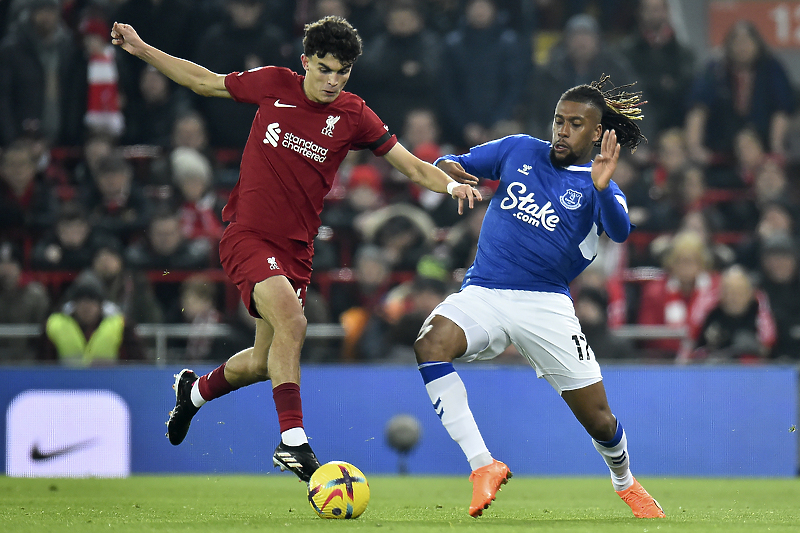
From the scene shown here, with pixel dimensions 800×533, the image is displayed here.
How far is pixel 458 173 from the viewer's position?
19.6ft

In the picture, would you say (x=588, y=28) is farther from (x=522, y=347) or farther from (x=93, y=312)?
(x=522, y=347)

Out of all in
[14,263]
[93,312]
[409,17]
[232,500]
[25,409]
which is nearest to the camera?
[232,500]

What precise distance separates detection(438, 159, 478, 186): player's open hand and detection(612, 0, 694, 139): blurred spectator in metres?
7.66

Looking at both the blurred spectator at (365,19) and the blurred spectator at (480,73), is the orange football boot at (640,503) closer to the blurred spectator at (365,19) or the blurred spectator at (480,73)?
the blurred spectator at (480,73)

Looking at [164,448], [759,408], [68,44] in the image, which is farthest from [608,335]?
[68,44]

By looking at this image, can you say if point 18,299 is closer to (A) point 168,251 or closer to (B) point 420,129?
(A) point 168,251

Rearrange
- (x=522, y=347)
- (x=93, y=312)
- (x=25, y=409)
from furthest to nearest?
(x=93, y=312), (x=25, y=409), (x=522, y=347)

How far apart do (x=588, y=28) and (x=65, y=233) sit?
6252mm

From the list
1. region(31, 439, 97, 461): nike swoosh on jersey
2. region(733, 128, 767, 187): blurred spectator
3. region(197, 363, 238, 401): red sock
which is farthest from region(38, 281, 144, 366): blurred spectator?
region(733, 128, 767, 187): blurred spectator

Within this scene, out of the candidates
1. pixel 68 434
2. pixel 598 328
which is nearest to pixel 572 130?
pixel 598 328

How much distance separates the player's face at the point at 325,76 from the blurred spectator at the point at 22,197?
6.90m

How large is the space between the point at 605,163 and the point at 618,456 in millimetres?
1567

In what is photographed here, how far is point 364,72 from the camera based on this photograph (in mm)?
12570

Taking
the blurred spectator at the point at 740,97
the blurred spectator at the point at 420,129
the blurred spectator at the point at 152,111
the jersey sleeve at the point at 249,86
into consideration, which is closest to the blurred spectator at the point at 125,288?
the blurred spectator at the point at 152,111
